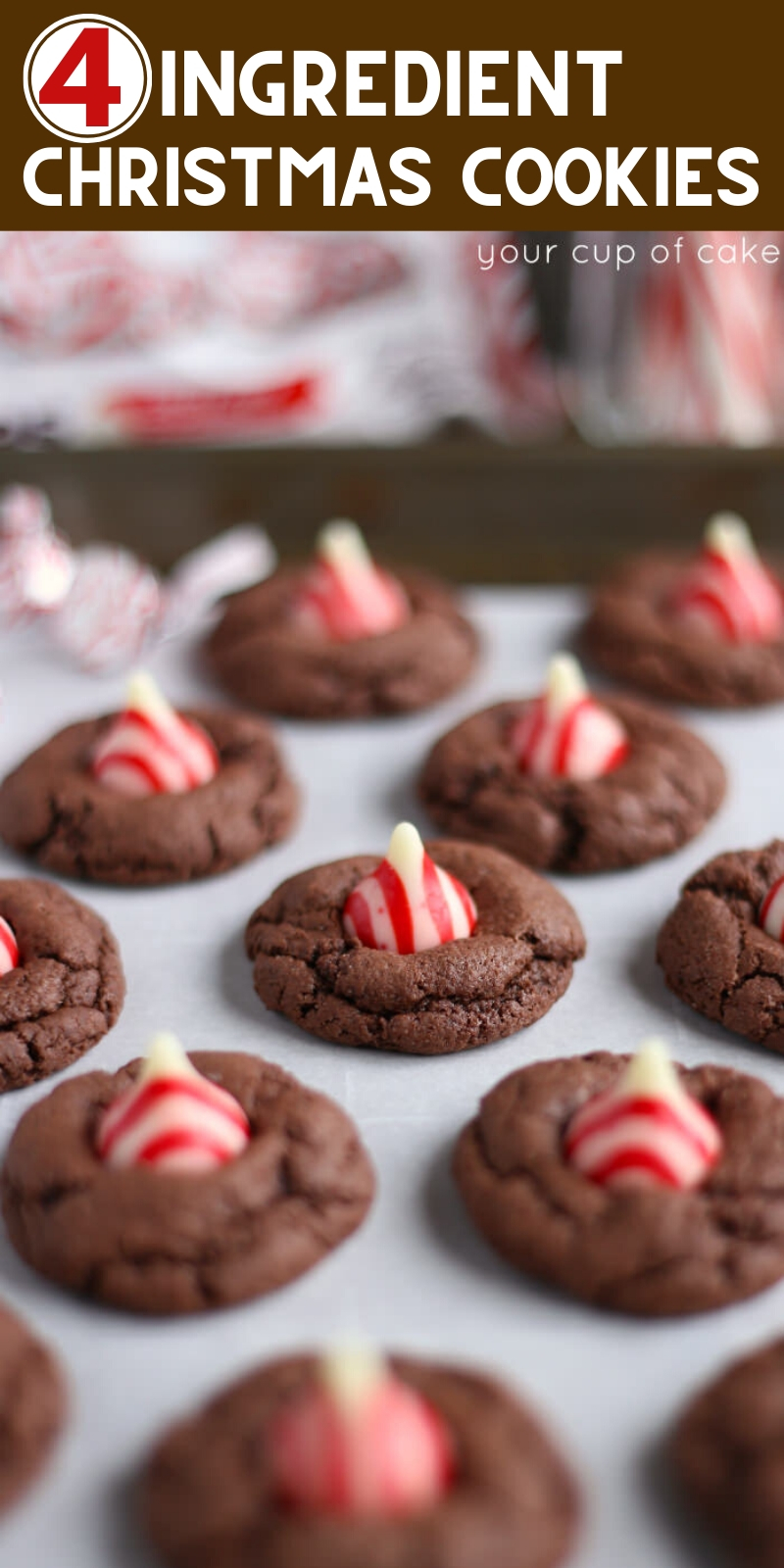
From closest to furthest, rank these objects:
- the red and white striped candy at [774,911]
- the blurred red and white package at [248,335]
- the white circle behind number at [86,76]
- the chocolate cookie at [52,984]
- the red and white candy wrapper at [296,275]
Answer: the chocolate cookie at [52,984] < the red and white striped candy at [774,911] < the white circle behind number at [86,76] < the blurred red and white package at [248,335] < the red and white candy wrapper at [296,275]

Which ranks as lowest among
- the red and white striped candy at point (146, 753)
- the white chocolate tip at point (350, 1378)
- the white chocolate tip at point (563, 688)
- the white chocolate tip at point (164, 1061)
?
the white chocolate tip at point (350, 1378)

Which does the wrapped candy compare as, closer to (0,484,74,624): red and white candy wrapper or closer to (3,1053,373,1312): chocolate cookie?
(0,484,74,624): red and white candy wrapper

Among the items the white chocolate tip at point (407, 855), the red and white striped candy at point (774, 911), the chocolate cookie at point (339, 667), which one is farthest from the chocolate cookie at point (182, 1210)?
the chocolate cookie at point (339, 667)

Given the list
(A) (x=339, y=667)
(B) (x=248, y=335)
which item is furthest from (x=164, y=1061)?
(B) (x=248, y=335)

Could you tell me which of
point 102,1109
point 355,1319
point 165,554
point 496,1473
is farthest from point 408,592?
point 496,1473

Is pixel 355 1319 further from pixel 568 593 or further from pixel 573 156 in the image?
pixel 573 156

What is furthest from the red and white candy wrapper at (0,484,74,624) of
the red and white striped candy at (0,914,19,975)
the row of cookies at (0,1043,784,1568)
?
the row of cookies at (0,1043,784,1568)

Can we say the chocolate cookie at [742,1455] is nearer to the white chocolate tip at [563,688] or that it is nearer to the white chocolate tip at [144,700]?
the white chocolate tip at [563,688]

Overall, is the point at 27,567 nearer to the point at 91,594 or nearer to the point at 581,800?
the point at 91,594
